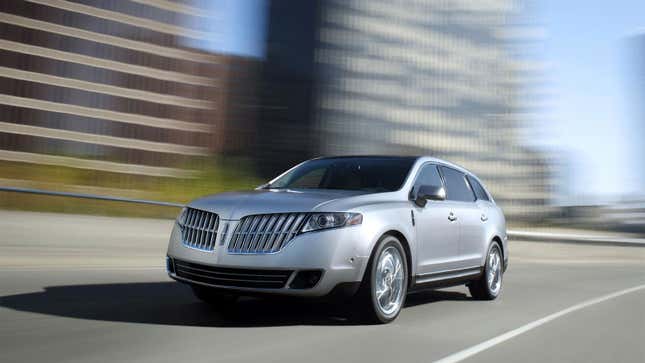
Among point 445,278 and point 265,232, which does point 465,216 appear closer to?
point 445,278

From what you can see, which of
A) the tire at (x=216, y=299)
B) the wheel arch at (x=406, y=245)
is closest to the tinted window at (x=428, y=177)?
the wheel arch at (x=406, y=245)

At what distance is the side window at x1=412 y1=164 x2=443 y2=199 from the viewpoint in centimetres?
790

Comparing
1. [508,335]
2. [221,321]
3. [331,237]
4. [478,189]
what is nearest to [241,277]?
[221,321]

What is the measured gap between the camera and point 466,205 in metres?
8.90

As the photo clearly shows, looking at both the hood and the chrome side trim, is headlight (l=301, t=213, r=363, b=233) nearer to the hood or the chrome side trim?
the hood

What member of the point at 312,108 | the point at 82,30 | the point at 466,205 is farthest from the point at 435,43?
the point at 466,205

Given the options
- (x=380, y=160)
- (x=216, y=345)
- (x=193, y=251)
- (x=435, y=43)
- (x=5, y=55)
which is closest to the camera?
(x=216, y=345)

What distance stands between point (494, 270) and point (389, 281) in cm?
315

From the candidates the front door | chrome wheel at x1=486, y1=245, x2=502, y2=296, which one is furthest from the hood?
chrome wheel at x1=486, y1=245, x2=502, y2=296

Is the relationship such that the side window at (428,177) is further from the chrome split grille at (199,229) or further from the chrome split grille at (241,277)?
the chrome split grille at (199,229)

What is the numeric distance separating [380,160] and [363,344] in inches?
102

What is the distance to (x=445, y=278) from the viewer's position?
8.16 m

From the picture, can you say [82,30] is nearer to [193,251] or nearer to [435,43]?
[435,43]

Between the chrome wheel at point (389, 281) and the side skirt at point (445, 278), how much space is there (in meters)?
0.32
